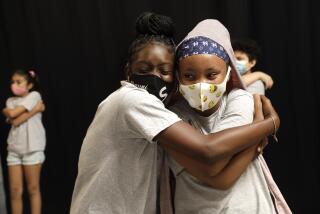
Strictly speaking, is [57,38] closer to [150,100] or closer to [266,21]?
[266,21]

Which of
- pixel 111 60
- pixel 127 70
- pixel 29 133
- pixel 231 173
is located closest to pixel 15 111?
pixel 29 133

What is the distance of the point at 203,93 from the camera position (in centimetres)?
119

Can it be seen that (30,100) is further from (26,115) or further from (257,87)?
(257,87)

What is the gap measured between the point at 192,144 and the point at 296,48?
192 centimetres

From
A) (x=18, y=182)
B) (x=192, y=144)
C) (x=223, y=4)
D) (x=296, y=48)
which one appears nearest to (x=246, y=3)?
(x=223, y=4)

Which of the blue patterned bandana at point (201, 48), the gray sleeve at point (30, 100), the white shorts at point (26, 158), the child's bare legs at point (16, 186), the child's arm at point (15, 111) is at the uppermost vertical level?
the blue patterned bandana at point (201, 48)

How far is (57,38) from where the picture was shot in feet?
10.8

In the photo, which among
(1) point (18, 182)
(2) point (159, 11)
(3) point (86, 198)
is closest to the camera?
(3) point (86, 198)

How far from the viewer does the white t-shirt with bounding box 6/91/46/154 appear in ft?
10.5

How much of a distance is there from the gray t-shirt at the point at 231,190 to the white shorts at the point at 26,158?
223 cm

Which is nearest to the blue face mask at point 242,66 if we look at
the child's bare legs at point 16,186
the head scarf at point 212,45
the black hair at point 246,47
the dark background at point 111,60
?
the black hair at point 246,47

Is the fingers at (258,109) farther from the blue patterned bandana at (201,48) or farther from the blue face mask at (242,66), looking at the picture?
the blue face mask at (242,66)

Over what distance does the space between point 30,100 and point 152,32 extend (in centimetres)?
217

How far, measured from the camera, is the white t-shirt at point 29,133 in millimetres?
3191
